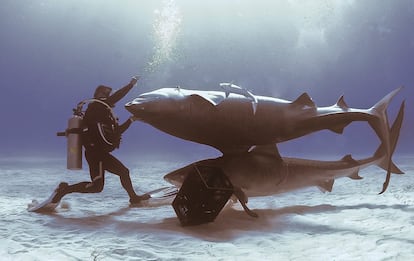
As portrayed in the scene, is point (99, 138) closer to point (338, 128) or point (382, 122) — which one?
point (338, 128)

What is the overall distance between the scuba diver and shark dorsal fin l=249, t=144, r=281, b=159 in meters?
2.41

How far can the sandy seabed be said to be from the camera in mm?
3713

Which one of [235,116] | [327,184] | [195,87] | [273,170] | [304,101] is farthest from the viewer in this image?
[195,87]

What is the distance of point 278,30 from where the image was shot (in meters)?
50.0

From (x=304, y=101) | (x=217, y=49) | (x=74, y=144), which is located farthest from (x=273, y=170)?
(x=217, y=49)

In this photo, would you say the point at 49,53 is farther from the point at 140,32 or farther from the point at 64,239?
the point at 64,239

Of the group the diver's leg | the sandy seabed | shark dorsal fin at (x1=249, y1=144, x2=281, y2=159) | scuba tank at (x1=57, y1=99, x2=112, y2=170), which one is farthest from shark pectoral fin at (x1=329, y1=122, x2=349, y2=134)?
scuba tank at (x1=57, y1=99, x2=112, y2=170)

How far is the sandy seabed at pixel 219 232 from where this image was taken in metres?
3.71

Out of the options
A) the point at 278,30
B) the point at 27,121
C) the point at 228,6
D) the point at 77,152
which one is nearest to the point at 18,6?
the point at 228,6

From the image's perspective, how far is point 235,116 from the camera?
5164 millimetres

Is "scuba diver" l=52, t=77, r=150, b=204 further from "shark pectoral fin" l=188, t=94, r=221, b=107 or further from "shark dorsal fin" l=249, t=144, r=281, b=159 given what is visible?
"shark dorsal fin" l=249, t=144, r=281, b=159

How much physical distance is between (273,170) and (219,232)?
1.67m

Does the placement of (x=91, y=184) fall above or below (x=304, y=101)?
below

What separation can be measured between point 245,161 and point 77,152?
307 centimetres
